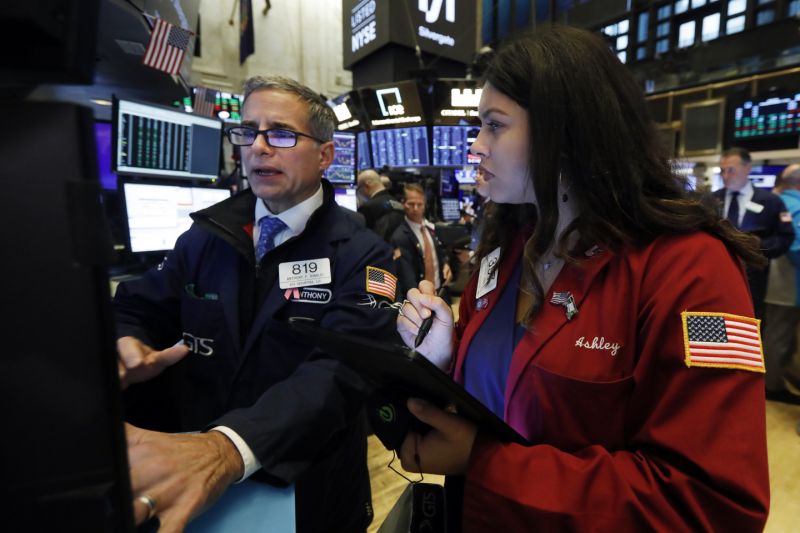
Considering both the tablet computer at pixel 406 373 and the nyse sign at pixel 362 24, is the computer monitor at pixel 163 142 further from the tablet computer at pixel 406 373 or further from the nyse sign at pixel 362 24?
the nyse sign at pixel 362 24

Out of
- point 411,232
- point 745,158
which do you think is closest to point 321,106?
point 411,232

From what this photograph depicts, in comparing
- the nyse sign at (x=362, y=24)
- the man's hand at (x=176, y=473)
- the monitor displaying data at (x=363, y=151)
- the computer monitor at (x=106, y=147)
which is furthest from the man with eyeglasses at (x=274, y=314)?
the nyse sign at (x=362, y=24)

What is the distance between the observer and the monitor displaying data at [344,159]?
6.39m

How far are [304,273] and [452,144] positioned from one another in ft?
19.9

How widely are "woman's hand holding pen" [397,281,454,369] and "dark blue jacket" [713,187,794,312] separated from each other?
3.54m

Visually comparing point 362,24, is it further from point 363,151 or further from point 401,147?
point 401,147

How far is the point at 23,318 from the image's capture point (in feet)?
1.07

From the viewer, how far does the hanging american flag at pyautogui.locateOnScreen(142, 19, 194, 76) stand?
293 centimetres

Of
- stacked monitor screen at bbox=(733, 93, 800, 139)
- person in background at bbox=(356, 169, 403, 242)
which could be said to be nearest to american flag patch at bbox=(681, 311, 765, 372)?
person in background at bbox=(356, 169, 403, 242)

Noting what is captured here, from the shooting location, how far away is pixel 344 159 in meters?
6.60

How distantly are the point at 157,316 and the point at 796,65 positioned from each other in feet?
40.0

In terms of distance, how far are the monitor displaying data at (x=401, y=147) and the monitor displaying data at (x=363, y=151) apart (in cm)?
12

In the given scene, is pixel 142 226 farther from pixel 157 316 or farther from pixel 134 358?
pixel 134 358

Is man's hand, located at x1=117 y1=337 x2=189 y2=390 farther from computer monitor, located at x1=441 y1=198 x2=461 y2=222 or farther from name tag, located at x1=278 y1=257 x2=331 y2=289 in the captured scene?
computer monitor, located at x1=441 y1=198 x2=461 y2=222
